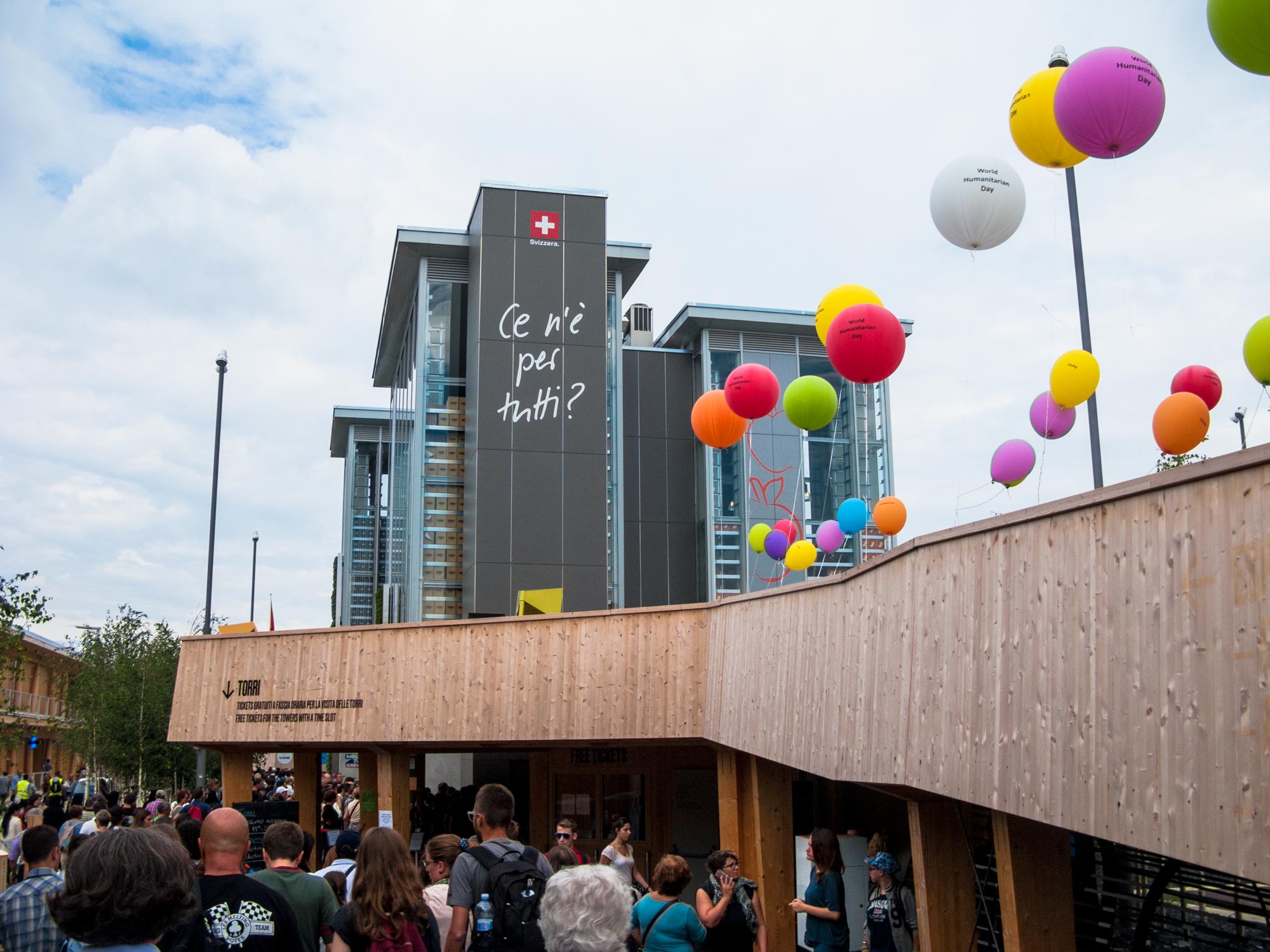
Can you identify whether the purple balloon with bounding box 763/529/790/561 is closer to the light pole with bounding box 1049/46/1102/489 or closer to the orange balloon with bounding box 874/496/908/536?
the orange balloon with bounding box 874/496/908/536

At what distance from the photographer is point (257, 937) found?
441 centimetres

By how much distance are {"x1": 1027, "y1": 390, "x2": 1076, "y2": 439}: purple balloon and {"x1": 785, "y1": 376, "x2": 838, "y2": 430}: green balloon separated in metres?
2.36

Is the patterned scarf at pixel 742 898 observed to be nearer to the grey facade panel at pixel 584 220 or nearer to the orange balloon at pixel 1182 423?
the orange balloon at pixel 1182 423

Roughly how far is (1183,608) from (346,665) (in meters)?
14.7

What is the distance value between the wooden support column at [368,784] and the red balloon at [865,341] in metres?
12.0

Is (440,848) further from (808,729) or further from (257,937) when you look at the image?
(808,729)

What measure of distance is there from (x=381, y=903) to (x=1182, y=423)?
9.90 metres

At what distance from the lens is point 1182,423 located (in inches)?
476

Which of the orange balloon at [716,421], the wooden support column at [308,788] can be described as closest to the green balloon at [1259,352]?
the orange balloon at [716,421]

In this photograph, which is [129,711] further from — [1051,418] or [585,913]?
[585,913]

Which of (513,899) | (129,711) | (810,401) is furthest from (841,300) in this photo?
(129,711)

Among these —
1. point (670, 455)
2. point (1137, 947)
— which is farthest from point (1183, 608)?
point (670, 455)

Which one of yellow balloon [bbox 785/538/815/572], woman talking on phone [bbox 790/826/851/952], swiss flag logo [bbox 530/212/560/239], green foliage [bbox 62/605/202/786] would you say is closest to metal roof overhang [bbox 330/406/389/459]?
green foliage [bbox 62/605/202/786]

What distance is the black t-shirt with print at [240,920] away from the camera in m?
→ 4.32
